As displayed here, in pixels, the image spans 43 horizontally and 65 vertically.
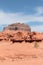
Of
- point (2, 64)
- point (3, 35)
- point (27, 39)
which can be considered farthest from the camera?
point (3, 35)

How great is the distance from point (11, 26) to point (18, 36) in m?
40.3

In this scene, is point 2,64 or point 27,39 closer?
point 2,64

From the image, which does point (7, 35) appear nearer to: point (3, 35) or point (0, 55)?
point (3, 35)

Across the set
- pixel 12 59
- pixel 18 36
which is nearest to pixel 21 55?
pixel 12 59

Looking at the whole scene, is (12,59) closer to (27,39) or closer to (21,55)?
(21,55)

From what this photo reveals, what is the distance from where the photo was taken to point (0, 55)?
14766mm

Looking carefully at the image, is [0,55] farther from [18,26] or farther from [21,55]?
[18,26]

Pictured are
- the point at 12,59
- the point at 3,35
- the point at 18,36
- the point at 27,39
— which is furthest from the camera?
the point at 3,35

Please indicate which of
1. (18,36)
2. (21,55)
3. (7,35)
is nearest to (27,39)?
(18,36)

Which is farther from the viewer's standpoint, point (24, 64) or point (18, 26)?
point (18, 26)

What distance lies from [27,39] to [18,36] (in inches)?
242

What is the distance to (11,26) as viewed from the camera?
85.8m

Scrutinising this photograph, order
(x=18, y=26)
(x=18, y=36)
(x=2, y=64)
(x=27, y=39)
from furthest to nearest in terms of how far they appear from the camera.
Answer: (x=18, y=26) → (x=18, y=36) → (x=27, y=39) → (x=2, y=64)

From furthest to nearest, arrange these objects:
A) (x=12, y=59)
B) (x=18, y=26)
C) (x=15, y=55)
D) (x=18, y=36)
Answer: (x=18, y=26), (x=18, y=36), (x=15, y=55), (x=12, y=59)
